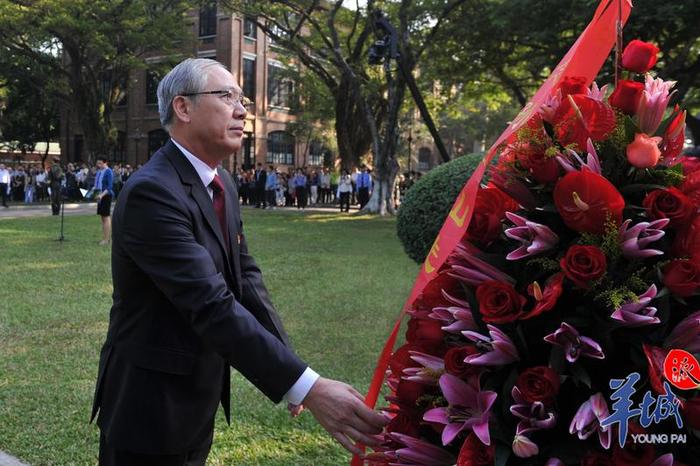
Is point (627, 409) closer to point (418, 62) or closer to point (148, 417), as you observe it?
point (148, 417)

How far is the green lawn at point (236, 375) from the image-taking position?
12.7 ft

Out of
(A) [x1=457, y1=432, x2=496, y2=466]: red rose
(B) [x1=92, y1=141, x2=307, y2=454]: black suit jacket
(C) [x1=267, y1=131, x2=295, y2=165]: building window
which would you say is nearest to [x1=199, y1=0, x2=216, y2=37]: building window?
(C) [x1=267, y1=131, x2=295, y2=165]: building window

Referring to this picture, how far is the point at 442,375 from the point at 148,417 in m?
0.99

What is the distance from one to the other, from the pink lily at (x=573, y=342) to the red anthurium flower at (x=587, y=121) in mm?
442

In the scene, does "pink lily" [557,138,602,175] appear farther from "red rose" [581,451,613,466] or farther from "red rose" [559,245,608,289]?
"red rose" [581,451,613,466]

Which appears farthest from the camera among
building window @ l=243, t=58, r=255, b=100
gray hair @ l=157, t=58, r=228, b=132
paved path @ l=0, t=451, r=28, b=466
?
building window @ l=243, t=58, r=255, b=100

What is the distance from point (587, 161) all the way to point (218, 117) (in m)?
1.15

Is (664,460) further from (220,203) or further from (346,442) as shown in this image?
(220,203)

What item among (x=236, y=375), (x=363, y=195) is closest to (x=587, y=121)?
(x=236, y=375)

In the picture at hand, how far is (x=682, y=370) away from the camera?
4.52 ft

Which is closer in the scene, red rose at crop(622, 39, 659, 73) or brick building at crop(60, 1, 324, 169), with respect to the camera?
red rose at crop(622, 39, 659, 73)

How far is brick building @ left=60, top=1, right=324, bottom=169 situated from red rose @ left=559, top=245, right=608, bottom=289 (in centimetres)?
3586

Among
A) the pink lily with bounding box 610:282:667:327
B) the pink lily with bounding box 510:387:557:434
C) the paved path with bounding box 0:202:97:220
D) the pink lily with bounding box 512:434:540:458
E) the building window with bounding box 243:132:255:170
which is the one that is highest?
the building window with bounding box 243:132:255:170

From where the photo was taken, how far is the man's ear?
2.10 m
